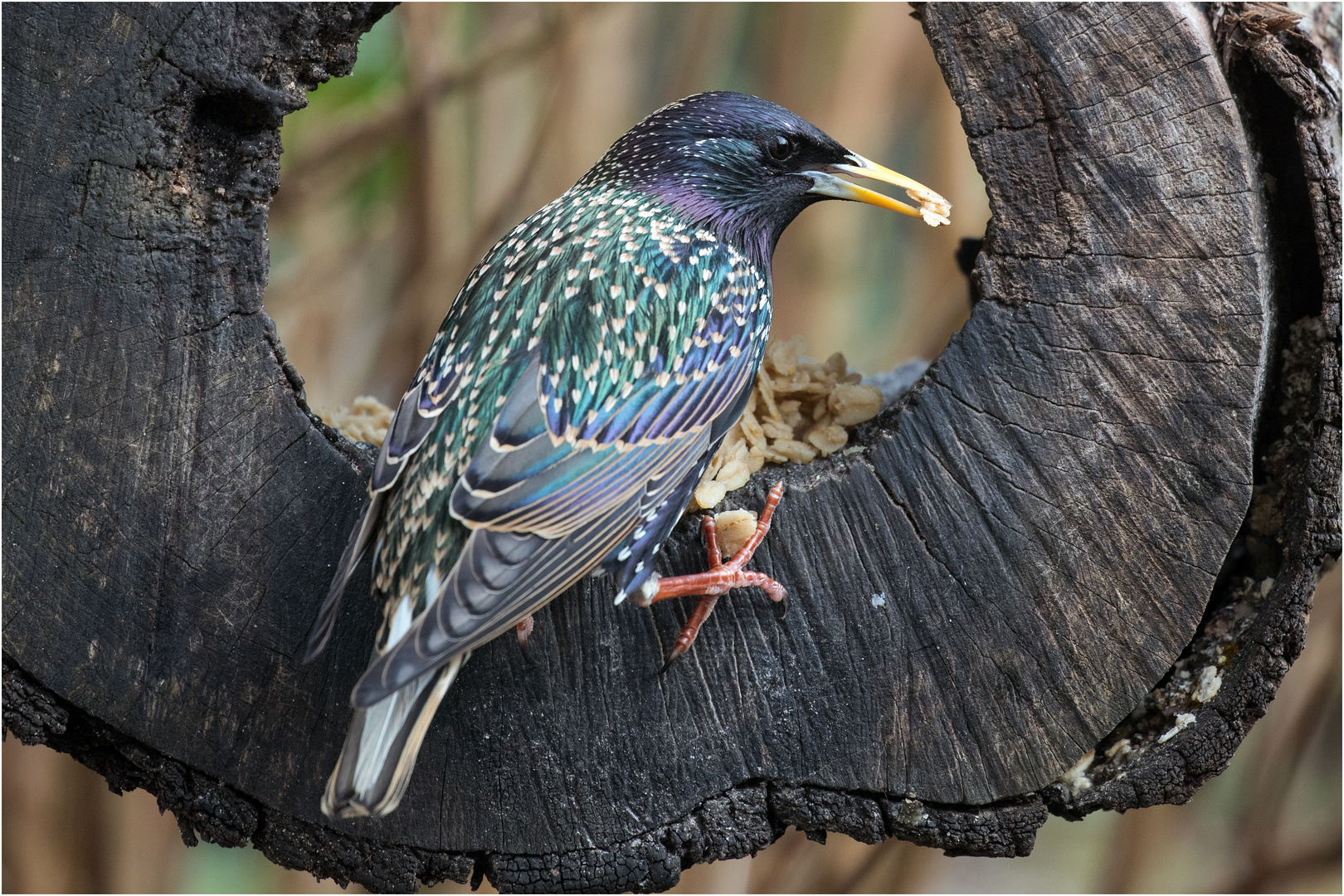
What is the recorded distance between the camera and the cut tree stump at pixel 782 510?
1286 mm

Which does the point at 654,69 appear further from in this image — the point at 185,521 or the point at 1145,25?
the point at 185,521

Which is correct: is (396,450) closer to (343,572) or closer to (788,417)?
(343,572)

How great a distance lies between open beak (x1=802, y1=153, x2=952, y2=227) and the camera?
1.46m

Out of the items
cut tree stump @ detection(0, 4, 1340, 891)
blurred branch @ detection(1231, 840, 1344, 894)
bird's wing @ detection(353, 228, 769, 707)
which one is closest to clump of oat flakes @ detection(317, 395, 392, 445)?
cut tree stump @ detection(0, 4, 1340, 891)

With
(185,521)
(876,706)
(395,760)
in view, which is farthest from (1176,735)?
(185,521)

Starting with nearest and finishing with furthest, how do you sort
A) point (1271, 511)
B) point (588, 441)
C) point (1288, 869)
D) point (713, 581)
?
point (588, 441)
point (713, 581)
point (1271, 511)
point (1288, 869)

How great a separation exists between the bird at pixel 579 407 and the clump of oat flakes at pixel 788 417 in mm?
119

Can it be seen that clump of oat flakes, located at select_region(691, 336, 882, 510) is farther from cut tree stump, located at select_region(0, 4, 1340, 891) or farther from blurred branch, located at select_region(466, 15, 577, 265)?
blurred branch, located at select_region(466, 15, 577, 265)

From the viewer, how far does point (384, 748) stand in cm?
110

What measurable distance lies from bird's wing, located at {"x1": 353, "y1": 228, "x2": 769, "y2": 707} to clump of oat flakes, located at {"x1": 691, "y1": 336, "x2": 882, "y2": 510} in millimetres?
154

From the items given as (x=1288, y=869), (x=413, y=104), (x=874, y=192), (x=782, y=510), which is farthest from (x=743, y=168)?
(x=1288, y=869)

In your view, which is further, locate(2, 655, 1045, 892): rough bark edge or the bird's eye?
the bird's eye

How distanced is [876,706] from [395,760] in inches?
27.5

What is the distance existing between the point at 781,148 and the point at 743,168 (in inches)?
2.7
